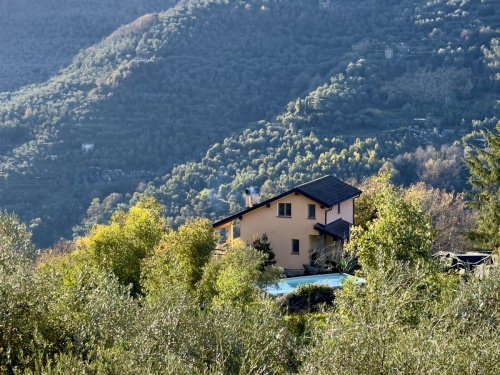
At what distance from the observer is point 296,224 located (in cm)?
3475

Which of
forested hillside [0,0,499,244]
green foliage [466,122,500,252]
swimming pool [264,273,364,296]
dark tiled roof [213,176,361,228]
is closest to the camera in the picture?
swimming pool [264,273,364,296]

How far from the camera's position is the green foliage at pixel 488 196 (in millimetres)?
31250

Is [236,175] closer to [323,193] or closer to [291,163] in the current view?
[291,163]

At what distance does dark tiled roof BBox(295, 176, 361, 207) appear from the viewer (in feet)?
113

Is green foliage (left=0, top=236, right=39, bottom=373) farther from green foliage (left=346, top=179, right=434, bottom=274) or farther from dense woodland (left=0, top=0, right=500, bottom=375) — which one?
green foliage (left=346, top=179, right=434, bottom=274)

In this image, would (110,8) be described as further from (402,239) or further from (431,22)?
(402,239)

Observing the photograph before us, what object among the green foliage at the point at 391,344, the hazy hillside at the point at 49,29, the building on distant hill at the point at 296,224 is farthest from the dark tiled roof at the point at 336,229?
the hazy hillside at the point at 49,29

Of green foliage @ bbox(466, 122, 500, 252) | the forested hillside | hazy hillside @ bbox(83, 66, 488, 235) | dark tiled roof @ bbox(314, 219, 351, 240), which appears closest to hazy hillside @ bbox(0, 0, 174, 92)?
the forested hillside

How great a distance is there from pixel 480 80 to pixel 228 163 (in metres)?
23.7

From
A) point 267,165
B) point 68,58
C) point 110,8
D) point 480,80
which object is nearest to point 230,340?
point 267,165

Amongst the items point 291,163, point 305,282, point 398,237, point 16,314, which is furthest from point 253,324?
point 291,163

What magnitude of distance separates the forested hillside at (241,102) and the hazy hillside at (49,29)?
905cm

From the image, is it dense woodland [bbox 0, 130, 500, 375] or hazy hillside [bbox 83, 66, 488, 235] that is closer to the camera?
dense woodland [bbox 0, 130, 500, 375]

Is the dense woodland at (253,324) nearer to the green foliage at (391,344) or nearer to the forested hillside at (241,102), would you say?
the green foliage at (391,344)
